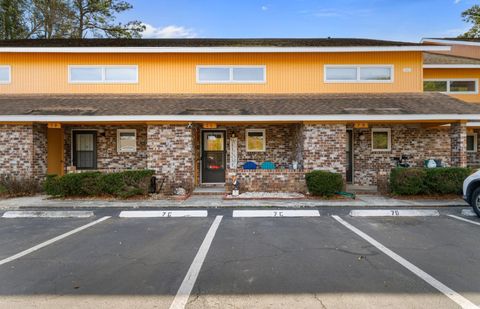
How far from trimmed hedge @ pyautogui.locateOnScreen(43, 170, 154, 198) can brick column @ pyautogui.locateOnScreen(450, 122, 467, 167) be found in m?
11.2

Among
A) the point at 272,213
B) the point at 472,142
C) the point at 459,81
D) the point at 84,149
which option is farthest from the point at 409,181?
the point at 84,149

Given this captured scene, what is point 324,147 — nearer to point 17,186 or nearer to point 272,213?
point 272,213

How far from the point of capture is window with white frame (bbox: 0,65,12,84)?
12758 millimetres

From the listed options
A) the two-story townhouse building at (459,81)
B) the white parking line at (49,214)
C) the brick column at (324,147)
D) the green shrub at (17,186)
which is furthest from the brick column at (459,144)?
the green shrub at (17,186)

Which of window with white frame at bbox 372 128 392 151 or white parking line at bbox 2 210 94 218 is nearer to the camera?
white parking line at bbox 2 210 94 218

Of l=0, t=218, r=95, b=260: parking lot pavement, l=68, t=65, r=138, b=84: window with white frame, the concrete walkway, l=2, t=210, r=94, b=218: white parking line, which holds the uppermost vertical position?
l=68, t=65, r=138, b=84: window with white frame

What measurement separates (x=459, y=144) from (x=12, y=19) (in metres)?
32.6

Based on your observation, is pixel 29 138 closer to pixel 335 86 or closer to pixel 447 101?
pixel 335 86

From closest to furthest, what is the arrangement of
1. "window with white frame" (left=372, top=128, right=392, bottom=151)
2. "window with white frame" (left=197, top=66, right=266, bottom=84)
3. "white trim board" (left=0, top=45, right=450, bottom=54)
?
"white trim board" (left=0, top=45, right=450, bottom=54) → "window with white frame" (left=197, top=66, right=266, bottom=84) → "window with white frame" (left=372, top=128, right=392, bottom=151)

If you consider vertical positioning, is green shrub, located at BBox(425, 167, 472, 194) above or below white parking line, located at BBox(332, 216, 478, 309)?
above

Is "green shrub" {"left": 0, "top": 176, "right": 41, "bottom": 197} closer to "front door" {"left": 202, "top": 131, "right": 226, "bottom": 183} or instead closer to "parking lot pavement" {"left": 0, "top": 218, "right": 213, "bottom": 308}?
"parking lot pavement" {"left": 0, "top": 218, "right": 213, "bottom": 308}

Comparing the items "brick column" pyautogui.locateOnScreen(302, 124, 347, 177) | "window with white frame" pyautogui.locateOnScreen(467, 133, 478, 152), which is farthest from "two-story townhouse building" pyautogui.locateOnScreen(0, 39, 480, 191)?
"window with white frame" pyautogui.locateOnScreen(467, 133, 478, 152)

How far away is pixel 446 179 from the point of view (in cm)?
963

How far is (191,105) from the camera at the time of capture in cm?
1138
